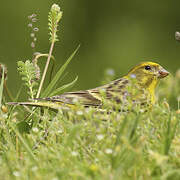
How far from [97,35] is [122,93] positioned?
5.08 m

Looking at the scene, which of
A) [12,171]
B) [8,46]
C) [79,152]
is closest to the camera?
[12,171]

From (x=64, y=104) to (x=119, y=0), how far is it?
6.65 metres

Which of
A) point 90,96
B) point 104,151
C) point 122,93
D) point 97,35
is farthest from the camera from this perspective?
point 97,35

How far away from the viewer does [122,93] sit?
3799mm

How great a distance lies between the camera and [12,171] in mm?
2160

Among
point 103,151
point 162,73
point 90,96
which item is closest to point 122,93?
point 90,96

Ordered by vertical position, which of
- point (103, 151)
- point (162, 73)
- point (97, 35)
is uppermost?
point (97, 35)

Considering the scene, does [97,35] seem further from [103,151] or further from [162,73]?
[103,151]

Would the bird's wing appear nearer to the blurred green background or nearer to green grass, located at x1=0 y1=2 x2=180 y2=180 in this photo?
green grass, located at x1=0 y1=2 x2=180 y2=180

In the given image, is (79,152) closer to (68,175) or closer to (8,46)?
(68,175)

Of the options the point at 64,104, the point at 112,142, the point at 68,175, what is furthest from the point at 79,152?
the point at 64,104

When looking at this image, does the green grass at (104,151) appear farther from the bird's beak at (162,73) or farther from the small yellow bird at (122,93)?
the bird's beak at (162,73)

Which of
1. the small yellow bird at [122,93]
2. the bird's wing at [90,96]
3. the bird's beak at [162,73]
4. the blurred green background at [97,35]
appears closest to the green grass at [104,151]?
the small yellow bird at [122,93]

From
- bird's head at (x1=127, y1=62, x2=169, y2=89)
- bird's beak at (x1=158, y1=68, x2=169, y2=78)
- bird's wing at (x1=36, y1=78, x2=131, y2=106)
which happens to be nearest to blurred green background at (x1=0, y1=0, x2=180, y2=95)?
bird's head at (x1=127, y1=62, x2=169, y2=89)
